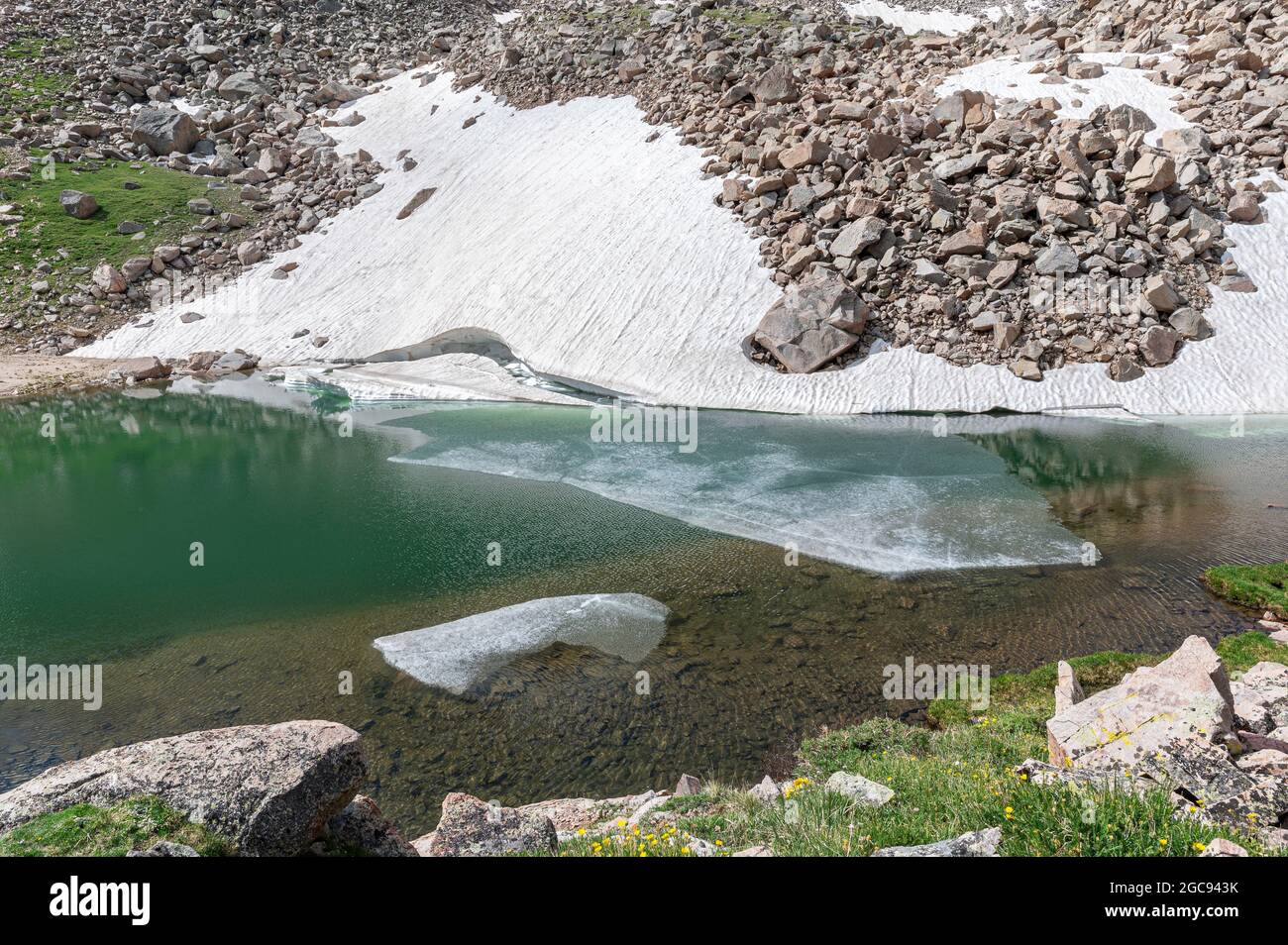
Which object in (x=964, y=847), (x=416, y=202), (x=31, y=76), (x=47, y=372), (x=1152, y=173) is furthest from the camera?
(x=31, y=76)

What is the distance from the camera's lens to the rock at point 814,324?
3372 cm

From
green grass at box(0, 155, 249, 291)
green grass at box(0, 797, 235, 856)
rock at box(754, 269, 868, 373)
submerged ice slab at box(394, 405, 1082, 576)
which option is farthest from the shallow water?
green grass at box(0, 155, 249, 291)

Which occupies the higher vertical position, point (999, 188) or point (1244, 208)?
point (999, 188)

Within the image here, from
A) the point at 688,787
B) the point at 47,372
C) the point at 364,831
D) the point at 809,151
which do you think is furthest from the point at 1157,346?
the point at 47,372

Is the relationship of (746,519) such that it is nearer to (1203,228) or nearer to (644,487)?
(644,487)

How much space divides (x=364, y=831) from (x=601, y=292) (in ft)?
112

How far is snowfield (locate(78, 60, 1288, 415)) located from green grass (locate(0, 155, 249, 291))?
7047 mm

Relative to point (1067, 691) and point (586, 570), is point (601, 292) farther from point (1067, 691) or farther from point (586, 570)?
point (1067, 691)

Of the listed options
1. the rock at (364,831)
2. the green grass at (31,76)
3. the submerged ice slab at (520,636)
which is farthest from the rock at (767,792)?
the green grass at (31,76)

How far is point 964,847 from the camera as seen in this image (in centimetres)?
526

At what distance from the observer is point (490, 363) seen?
40188mm

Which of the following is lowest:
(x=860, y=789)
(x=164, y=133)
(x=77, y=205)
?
(x=860, y=789)
